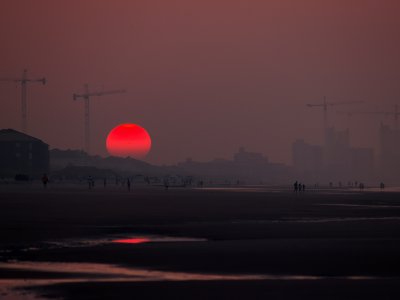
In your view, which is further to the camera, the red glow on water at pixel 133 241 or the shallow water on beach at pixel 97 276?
the red glow on water at pixel 133 241

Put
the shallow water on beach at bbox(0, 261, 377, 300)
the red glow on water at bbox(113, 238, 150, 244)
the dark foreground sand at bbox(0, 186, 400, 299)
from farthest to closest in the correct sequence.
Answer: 1. the red glow on water at bbox(113, 238, 150, 244)
2. the shallow water on beach at bbox(0, 261, 377, 300)
3. the dark foreground sand at bbox(0, 186, 400, 299)

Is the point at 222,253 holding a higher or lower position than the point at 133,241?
lower

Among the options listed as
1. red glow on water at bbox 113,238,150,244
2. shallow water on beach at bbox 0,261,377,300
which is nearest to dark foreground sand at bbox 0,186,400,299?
shallow water on beach at bbox 0,261,377,300

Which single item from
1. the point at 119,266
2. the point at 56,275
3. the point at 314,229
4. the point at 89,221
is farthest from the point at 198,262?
the point at 89,221

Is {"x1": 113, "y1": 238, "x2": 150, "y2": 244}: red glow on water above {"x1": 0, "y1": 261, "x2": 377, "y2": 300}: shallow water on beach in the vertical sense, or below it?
above

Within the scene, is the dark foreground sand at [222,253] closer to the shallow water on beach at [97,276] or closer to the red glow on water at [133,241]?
the shallow water on beach at [97,276]

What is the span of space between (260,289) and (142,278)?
4.15 m

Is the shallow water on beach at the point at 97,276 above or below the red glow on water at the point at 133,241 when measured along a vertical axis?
below

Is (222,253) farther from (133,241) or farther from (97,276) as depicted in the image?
(97,276)

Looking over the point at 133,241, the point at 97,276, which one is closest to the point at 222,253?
the point at 133,241

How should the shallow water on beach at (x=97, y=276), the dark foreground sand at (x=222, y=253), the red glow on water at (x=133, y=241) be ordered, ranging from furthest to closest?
1. the red glow on water at (x=133, y=241)
2. the shallow water on beach at (x=97, y=276)
3. the dark foreground sand at (x=222, y=253)

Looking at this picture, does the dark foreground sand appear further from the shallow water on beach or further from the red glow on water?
the red glow on water

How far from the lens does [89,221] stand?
52656 millimetres

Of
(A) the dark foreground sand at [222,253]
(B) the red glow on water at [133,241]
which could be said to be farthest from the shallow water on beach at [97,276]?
(B) the red glow on water at [133,241]
